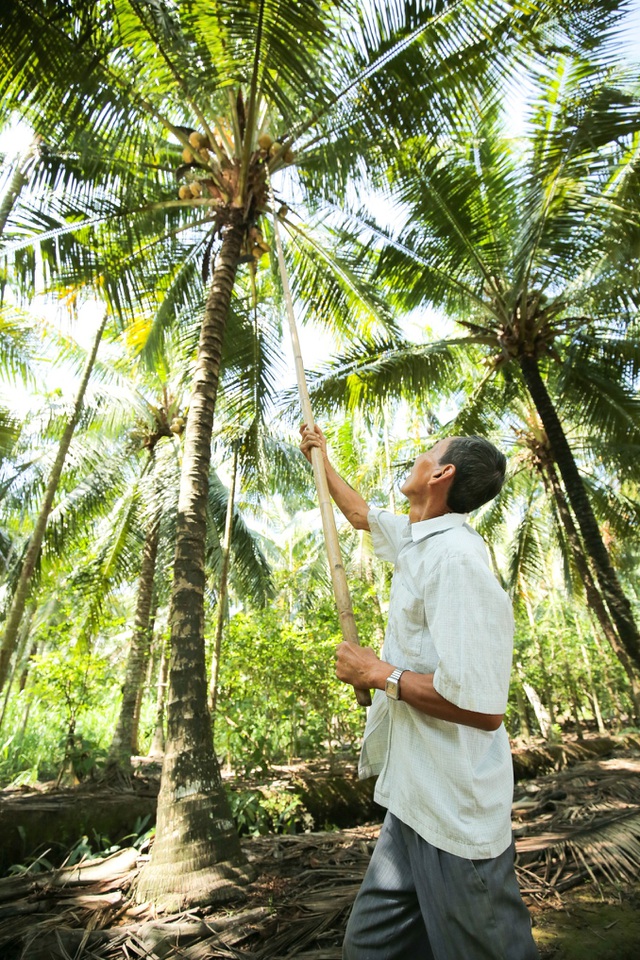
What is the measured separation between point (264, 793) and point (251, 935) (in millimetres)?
2796

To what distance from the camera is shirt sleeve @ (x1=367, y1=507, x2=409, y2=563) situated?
6.88ft

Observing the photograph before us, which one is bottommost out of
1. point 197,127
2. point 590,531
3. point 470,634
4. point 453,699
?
point 453,699

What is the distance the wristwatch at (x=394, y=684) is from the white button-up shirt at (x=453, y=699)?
104 mm

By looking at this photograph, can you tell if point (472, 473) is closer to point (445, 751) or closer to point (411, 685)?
point (411, 685)

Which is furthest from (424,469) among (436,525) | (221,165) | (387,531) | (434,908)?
(221,165)

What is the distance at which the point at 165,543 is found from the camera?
9.62 m

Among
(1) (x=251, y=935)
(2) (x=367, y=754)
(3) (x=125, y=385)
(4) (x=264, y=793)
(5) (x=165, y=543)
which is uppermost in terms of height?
(3) (x=125, y=385)

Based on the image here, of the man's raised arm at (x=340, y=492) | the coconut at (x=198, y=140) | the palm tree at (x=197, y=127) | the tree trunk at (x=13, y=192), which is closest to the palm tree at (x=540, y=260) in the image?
the palm tree at (x=197, y=127)

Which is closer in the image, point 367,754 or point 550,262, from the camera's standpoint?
point 367,754

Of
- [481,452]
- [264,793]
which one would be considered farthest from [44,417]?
[481,452]

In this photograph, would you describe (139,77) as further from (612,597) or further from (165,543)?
(612,597)

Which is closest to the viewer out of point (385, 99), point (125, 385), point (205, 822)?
point (205, 822)

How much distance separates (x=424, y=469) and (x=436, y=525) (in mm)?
248

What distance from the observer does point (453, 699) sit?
4.32 ft
